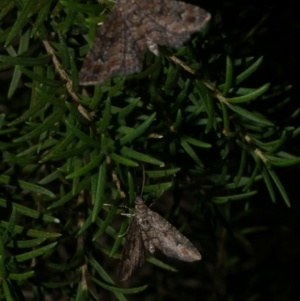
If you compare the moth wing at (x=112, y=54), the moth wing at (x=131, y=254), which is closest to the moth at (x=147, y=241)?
the moth wing at (x=131, y=254)

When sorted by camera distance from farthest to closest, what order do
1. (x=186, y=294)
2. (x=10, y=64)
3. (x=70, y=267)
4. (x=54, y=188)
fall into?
(x=186, y=294) → (x=54, y=188) → (x=70, y=267) → (x=10, y=64)

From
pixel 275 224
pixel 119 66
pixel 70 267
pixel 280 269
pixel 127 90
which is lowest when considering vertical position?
pixel 280 269

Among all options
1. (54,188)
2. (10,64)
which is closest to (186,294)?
(54,188)

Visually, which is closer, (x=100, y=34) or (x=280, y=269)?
(x=100, y=34)

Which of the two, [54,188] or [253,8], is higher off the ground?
[253,8]

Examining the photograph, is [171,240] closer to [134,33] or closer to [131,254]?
[131,254]

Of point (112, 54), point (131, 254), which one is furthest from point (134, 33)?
point (131, 254)

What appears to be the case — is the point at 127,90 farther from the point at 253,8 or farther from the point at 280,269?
the point at 280,269

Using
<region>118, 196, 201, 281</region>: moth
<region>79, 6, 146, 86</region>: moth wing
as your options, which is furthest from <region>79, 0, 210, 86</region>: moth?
<region>118, 196, 201, 281</region>: moth
